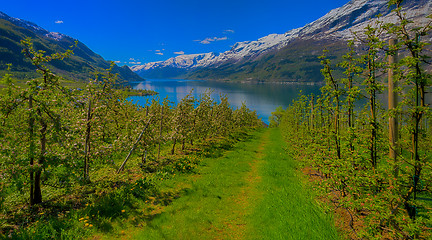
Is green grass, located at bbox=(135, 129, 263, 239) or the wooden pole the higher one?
the wooden pole

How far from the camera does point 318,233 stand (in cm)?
714

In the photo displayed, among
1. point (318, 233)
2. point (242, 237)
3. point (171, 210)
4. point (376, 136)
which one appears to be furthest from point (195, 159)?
point (376, 136)

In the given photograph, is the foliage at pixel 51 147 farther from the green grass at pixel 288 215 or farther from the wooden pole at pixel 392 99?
the wooden pole at pixel 392 99

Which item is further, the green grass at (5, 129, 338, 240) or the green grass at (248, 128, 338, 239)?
the green grass at (5, 129, 338, 240)

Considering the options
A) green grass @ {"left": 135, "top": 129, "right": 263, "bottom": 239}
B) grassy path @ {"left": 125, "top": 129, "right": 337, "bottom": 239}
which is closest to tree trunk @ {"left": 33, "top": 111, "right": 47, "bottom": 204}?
grassy path @ {"left": 125, "top": 129, "right": 337, "bottom": 239}

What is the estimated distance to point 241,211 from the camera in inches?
384

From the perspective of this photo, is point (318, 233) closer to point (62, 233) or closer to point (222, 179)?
point (222, 179)

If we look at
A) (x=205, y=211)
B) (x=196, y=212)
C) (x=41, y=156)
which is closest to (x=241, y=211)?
(x=205, y=211)

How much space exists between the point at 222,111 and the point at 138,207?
69.9 ft

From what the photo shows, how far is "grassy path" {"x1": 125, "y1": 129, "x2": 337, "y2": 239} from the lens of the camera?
25.1 feet

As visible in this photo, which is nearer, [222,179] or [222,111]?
[222,179]

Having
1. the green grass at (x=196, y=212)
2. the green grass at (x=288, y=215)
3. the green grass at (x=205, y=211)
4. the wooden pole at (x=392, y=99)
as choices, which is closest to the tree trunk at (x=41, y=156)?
the green grass at (x=196, y=212)

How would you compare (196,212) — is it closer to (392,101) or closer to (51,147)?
(51,147)

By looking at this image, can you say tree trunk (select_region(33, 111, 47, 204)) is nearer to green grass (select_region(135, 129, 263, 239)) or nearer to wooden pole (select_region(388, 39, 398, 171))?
green grass (select_region(135, 129, 263, 239))
